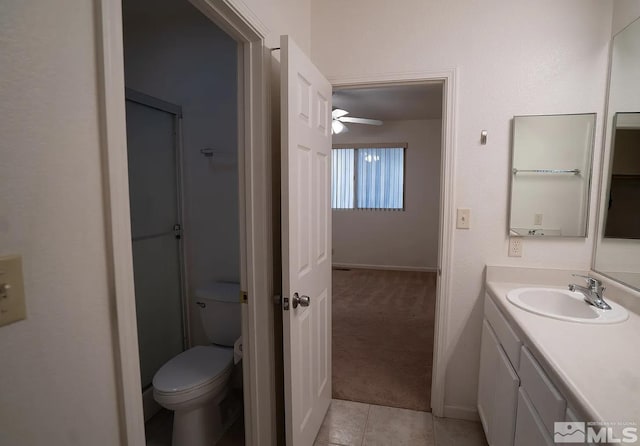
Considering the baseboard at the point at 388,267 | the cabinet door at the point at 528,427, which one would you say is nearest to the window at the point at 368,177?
the baseboard at the point at 388,267

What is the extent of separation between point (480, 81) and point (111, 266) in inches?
79.0

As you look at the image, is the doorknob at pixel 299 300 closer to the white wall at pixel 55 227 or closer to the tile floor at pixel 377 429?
the white wall at pixel 55 227

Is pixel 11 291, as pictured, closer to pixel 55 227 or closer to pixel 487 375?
pixel 55 227

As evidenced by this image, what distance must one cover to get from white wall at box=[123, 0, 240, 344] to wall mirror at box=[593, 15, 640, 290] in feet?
7.06

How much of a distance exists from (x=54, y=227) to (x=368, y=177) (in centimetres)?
541

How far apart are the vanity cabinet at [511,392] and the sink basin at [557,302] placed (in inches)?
5.0

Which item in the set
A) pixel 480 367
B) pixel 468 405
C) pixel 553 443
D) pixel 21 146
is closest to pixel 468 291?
pixel 480 367

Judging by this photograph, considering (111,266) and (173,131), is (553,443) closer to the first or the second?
(111,266)

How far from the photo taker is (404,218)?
18.4ft

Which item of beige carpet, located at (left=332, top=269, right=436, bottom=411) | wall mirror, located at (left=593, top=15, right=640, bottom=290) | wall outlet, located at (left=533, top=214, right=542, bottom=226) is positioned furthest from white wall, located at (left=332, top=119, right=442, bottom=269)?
wall mirror, located at (left=593, top=15, right=640, bottom=290)

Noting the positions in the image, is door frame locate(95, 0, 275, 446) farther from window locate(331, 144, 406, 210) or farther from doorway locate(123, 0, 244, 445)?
window locate(331, 144, 406, 210)

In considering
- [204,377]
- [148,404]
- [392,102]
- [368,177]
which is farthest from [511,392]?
[368,177]

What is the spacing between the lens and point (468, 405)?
2.05m

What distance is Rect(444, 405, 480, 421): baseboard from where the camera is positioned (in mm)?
2045
